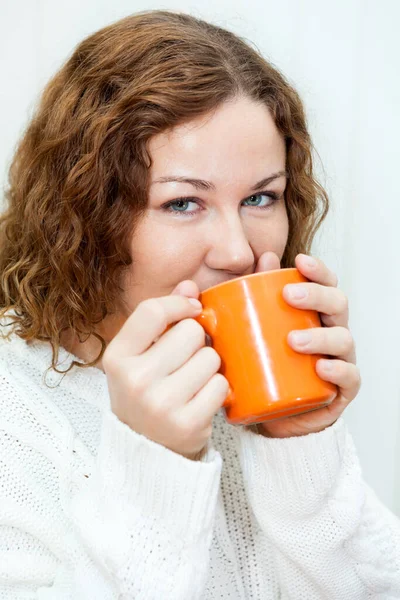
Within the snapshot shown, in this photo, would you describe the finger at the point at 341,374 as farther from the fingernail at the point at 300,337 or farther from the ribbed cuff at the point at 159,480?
the ribbed cuff at the point at 159,480

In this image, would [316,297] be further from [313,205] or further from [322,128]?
[322,128]

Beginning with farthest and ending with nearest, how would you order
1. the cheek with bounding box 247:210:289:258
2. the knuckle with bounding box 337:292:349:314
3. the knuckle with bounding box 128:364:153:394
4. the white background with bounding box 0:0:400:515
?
1. the white background with bounding box 0:0:400:515
2. the cheek with bounding box 247:210:289:258
3. the knuckle with bounding box 337:292:349:314
4. the knuckle with bounding box 128:364:153:394

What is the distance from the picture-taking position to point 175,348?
834mm

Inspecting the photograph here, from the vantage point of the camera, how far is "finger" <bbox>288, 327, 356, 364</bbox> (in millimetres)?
846

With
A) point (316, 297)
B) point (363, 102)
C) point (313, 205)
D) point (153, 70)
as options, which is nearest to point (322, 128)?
point (363, 102)

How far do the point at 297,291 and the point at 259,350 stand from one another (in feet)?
0.28

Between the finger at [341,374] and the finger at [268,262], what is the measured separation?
0.18 m

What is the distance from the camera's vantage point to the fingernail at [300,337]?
0.84 metres

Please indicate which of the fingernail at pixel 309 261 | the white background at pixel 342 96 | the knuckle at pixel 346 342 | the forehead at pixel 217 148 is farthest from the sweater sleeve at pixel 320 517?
the white background at pixel 342 96

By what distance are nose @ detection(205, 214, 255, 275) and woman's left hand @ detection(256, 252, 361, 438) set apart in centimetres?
5

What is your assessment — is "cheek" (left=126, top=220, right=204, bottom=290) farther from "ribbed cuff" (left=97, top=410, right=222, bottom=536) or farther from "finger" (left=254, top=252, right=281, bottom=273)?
"ribbed cuff" (left=97, top=410, right=222, bottom=536)

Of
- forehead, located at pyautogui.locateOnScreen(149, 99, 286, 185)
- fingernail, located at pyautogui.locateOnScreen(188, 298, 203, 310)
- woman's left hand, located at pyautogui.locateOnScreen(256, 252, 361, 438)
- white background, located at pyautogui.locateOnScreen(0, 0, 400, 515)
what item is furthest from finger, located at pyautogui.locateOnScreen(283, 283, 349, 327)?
white background, located at pyautogui.locateOnScreen(0, 0, 400, 515)

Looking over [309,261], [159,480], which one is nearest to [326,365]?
[309,261]

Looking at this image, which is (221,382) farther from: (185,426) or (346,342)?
(346,342)
